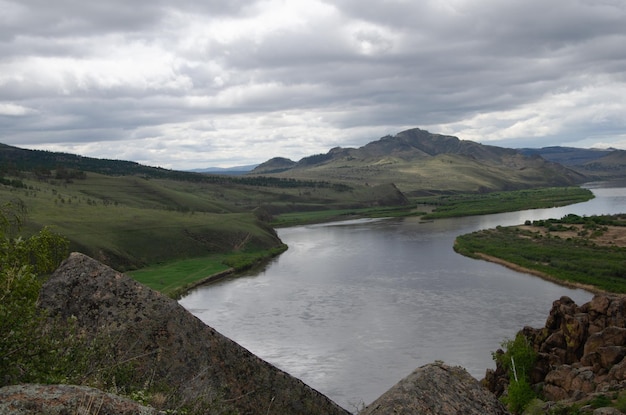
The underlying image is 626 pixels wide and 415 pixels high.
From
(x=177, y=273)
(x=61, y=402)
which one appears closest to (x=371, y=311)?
(x=177, y=273)

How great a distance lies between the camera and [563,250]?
79.6m

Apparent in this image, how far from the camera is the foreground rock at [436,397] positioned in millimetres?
9070

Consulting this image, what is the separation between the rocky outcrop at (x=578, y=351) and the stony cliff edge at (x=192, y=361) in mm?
22176

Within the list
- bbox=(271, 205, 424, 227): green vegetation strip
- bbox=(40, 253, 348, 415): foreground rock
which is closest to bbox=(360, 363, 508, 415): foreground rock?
bbox=(40, 253, 348, 415): foreground rock

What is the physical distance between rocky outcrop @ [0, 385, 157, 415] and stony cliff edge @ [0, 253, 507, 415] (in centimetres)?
243

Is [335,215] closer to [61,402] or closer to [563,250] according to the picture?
[563,250]

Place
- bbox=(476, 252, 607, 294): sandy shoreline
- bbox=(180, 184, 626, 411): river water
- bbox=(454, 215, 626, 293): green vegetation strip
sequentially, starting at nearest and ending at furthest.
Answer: bbox=(180, 184, 626, 411): river water → bbox=(476, 252, 607, 294): sandy shoreline → bbox=(454, 215, 626, 293): green vegetation strip

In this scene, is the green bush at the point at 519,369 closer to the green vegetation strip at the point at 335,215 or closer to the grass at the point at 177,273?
the grass at the point at 177,273

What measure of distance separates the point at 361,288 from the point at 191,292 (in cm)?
1935

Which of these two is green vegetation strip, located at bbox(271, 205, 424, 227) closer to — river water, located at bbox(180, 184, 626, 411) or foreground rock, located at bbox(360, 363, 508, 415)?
river water, located at bbox(180, 184, 626, 411)

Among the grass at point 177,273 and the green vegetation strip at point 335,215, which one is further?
the green vegetation strip at point 335,215

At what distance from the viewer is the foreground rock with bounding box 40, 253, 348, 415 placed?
10102mm

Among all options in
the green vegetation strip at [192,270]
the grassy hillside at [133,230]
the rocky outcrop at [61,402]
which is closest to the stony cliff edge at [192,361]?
the rocky outcrop at [61,402]

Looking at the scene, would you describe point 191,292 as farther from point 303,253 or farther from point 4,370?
point 4,370
